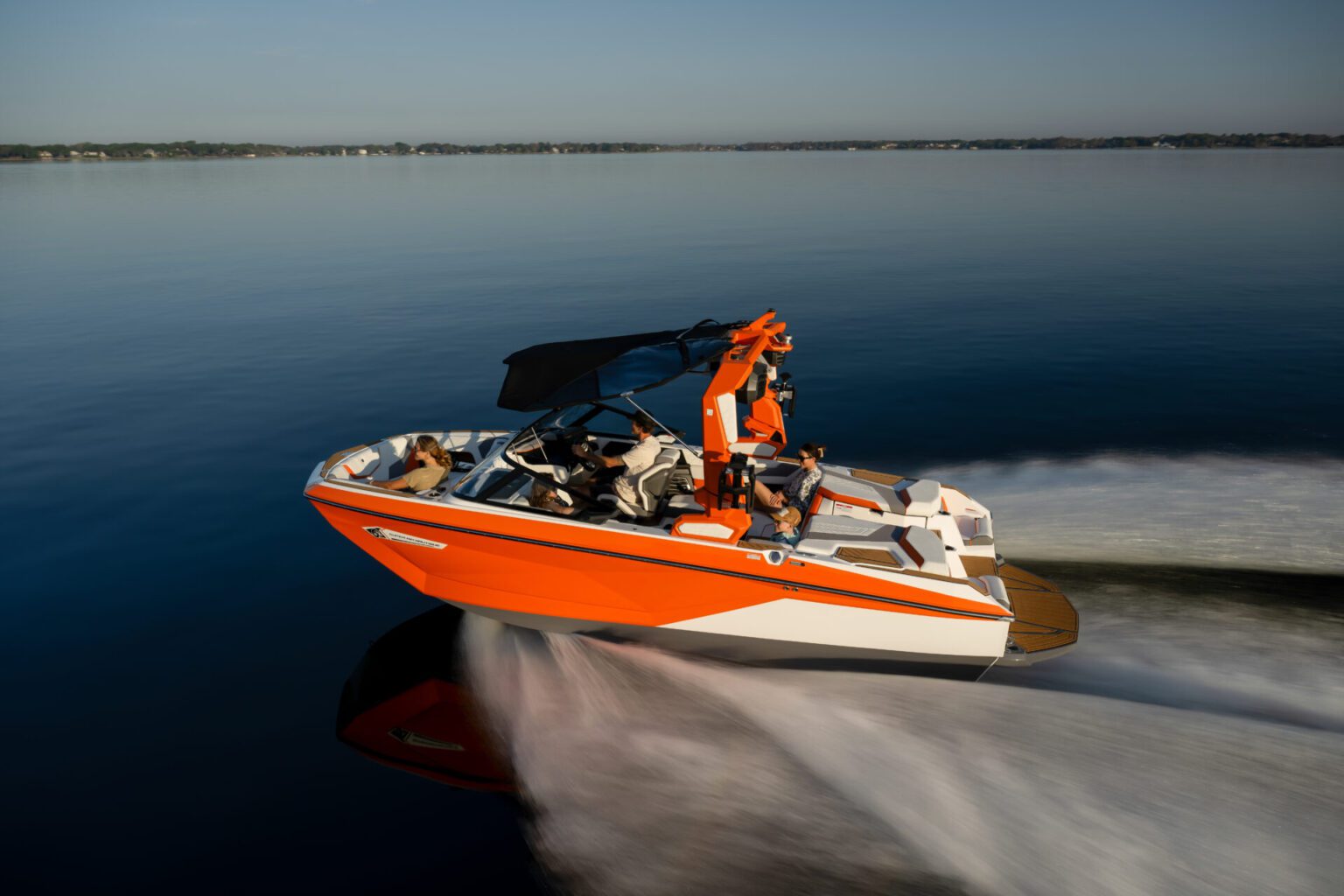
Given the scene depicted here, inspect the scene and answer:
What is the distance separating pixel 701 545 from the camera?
6.75 m

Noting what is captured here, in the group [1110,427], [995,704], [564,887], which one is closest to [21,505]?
[564,887]

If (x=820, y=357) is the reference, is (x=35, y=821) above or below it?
below

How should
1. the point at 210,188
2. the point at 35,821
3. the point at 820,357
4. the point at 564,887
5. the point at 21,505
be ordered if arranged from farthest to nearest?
the point at 210,188
the point at 820,357
the point at 21,505
the point at 35,821
the point at 564,887

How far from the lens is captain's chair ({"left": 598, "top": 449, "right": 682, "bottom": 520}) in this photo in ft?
24.8

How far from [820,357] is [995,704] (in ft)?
36.6

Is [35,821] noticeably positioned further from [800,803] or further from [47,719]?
[800,803]

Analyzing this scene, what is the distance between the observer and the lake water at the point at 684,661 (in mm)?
Result: 5586

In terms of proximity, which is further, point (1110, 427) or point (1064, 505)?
point (1110, 427)

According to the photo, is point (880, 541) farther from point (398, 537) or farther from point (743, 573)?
point (398, 537)

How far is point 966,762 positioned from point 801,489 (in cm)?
292

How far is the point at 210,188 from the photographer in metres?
71.2

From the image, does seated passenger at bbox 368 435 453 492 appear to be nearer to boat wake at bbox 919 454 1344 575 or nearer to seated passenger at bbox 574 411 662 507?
seated passenger at bbox 574 411 662 507

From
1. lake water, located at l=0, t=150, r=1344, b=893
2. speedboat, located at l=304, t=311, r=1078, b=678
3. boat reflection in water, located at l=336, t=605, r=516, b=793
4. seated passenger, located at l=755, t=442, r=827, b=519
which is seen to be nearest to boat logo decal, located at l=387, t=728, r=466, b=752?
boat reflection in water, located at l=336, t=605, r=516, b=793

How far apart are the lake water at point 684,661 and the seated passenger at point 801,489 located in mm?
1700
